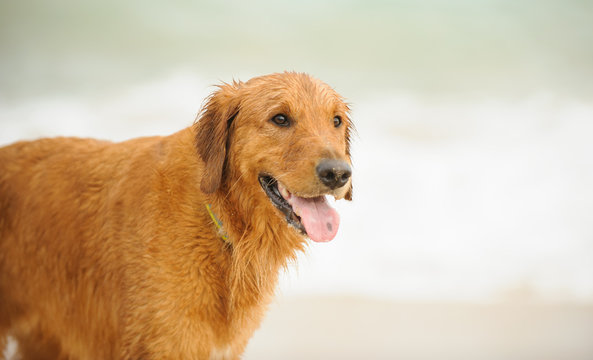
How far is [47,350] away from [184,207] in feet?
6.70

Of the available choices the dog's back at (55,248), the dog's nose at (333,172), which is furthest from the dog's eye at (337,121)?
the dog's back at (55,248)

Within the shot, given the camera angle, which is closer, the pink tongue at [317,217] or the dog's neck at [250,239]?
the pink tongue at [317,217]

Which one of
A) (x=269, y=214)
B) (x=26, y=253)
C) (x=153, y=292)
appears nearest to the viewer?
(x=153, y=292)

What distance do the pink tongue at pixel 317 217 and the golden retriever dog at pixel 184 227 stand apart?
0.4 inches

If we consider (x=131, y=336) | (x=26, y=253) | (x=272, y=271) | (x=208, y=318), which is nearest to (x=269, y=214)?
(x=272, y=271)

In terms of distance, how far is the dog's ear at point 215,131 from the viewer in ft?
13.8

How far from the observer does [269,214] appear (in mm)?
4387

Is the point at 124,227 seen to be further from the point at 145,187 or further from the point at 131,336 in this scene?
the point at 131,336

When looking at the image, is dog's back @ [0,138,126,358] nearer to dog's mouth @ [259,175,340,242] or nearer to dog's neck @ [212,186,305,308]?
dog's neck @ [212,186,305,308]

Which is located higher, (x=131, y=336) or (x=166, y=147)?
(x=166, y=147)

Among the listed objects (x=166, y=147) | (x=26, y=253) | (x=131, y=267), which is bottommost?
(x=26, y=253)

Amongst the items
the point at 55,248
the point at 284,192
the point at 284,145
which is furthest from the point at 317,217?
the point at 55,248

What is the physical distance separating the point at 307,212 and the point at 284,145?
52cm

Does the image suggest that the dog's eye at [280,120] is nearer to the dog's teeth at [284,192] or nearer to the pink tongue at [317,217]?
the dog's teeth at [284,192]
